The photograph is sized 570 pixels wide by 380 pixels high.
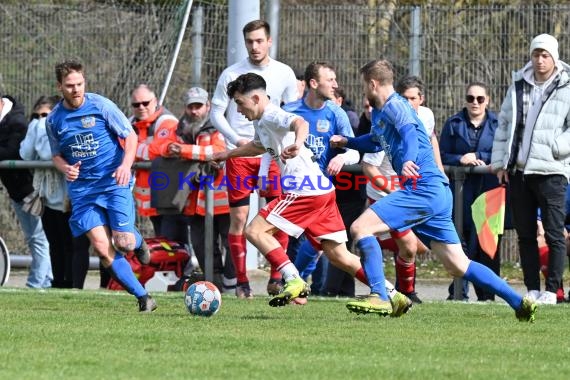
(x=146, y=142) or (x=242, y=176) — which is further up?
(x=146, y=142)

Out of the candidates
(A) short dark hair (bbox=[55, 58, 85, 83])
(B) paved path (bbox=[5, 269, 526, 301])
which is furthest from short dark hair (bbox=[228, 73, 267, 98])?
(B) paved path (bbox=[5, 269, 526, 301])

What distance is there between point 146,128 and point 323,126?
3.48 meters

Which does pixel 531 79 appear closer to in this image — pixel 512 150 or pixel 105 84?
pixel 512 150

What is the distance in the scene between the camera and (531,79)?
1277cm

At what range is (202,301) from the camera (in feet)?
34.4

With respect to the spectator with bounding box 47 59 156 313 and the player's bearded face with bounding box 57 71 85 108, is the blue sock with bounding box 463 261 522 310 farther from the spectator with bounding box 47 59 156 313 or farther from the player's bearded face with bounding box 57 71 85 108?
the player's bearded face with bounding box 57 71 85 108

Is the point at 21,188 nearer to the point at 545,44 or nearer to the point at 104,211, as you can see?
the point at 104,211

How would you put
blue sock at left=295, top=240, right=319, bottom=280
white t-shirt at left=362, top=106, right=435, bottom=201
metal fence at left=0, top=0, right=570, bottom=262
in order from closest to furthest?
1. blue sock at left=295, top=240, right=319, bottom=280
2. white t-shirt at left=362, top=106, right=435, bottom=201
3. metal fence at left=0, top=0, right=570, bottom=262

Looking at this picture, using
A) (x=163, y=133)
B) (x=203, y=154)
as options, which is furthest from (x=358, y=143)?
(x=163, y=133)

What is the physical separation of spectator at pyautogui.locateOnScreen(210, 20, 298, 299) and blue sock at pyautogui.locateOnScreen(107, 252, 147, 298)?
6.38 ft

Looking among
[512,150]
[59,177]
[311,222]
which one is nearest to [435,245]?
[311,222]

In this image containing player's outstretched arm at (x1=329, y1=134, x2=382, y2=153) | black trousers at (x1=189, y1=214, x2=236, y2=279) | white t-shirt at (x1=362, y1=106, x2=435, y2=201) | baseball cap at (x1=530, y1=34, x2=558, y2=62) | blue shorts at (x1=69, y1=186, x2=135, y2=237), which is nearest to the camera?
player's outstretched arm at (x1=329, y1=134, x2=382, y2=153)

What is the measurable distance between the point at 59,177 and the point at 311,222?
4977mm

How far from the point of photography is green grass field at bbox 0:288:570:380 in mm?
7352
